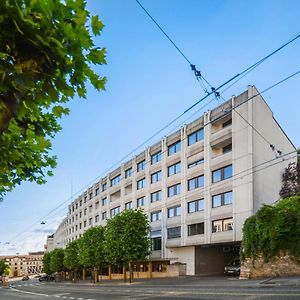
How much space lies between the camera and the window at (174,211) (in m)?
56.0

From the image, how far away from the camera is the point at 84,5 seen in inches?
154

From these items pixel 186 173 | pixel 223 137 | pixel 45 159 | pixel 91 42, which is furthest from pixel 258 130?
pixel 91 42

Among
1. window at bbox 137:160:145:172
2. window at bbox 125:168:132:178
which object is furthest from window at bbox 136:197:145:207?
window at bbox 125:168:132:178

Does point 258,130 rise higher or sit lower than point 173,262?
higher

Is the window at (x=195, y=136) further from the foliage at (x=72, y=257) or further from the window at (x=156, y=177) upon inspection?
the foliage at (x=72, y=257)

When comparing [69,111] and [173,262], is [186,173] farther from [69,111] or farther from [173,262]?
[69,111]

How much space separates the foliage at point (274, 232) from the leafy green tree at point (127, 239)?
53.9 ft

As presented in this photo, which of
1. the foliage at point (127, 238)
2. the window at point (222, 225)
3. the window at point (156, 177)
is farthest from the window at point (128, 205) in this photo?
the window at point (222, 225)

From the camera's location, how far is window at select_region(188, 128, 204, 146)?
2054 inches

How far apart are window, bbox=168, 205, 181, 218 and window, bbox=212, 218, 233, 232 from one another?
25.8 ft

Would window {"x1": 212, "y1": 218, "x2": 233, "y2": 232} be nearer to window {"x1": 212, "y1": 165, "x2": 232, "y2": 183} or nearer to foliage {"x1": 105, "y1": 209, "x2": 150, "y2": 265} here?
window {"x1": 212, "y1": 165, "x2": 232, "y2": 183}

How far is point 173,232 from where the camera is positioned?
5638cm

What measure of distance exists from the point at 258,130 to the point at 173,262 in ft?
62.6

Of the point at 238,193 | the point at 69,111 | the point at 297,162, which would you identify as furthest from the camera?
the point at 297,162
